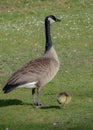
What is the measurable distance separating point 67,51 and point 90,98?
636 cm

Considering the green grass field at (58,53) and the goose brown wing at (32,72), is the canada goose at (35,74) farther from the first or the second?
the green grass field at (58,53)

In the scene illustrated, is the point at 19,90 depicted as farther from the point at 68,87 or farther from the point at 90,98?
the point at 90,98

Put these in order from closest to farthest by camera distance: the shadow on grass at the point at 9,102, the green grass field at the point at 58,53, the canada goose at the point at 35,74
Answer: the green grass field at the point at 58,53, the canada goose at the point at 35,74, the shadow on grass at the point at 9,102

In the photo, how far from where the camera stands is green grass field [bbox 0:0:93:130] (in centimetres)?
1038

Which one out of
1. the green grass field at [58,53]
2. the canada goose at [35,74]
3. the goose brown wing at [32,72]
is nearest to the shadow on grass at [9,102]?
the green grass field at [58,53]

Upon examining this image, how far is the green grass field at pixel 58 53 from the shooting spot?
34.0ft

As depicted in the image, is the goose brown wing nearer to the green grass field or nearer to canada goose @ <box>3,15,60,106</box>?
canada goose @ <box>3,15,60,106</box>

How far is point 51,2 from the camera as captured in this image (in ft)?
93.1

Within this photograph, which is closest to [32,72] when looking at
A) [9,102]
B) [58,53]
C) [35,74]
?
[35,74]

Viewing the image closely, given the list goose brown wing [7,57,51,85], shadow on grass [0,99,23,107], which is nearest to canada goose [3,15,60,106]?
goose brown wing [7,57,51,85]

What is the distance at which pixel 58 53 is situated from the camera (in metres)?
18.0

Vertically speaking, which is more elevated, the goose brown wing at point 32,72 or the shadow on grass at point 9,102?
the goose brown wing at point 32,72

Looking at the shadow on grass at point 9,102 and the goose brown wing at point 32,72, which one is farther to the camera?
the shadow on grass at point 9,102

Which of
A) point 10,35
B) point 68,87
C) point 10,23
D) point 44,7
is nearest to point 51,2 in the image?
point 44,7
